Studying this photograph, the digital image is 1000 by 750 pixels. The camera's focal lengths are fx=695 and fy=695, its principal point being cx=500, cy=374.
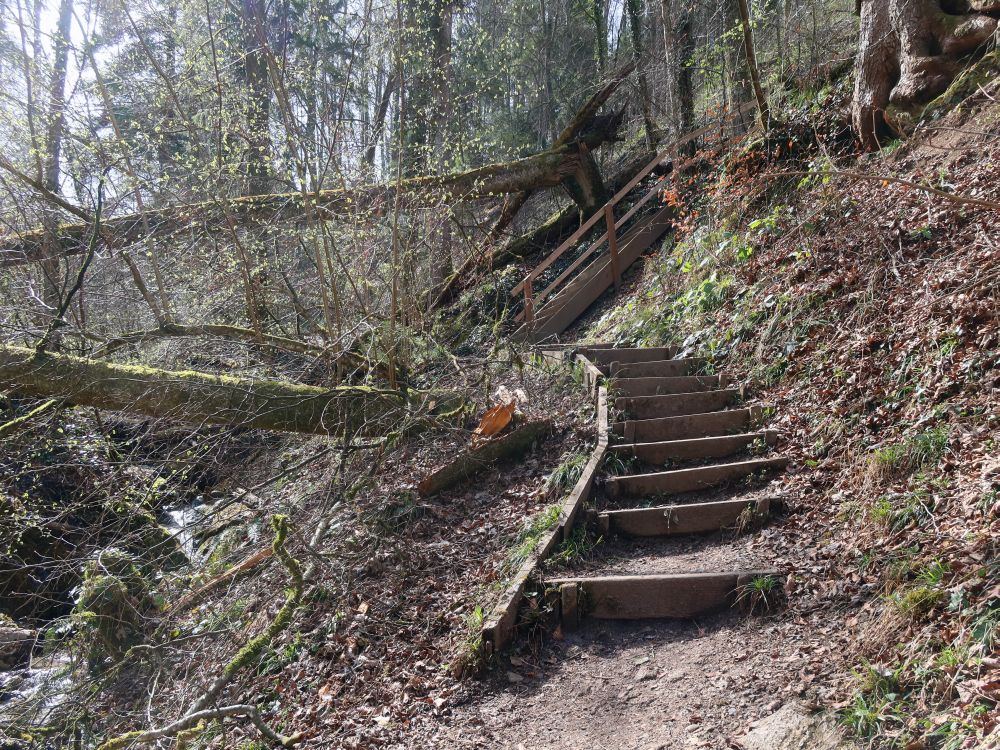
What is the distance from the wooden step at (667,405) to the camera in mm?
7492

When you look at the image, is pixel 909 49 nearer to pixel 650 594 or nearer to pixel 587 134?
pixel 587 134

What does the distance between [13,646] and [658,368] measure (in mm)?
7922

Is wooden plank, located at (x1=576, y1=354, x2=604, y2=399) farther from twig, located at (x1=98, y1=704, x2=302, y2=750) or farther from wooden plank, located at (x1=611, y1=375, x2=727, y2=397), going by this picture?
twig, located at (x1=98, y1=704, x2=302, y2=750)

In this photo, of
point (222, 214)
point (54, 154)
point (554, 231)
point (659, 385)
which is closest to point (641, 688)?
point (659, 385)

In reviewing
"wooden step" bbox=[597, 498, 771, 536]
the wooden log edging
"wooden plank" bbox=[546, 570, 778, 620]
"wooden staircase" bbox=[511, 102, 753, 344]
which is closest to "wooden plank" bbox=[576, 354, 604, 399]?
the wooden log edging

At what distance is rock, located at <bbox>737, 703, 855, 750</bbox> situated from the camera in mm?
3375

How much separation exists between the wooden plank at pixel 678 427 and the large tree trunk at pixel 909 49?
3.81m

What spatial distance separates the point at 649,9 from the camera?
16.5 meters

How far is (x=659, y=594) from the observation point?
508 cm

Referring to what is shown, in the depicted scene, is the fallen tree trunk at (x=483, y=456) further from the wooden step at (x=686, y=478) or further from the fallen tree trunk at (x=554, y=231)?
the fallen tree trunk at (x=554, y=231)

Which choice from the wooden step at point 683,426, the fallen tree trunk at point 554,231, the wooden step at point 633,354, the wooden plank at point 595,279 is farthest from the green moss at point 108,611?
the fallen tree trunk at point 554,231

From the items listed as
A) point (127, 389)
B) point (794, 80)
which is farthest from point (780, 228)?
point (127, 389)

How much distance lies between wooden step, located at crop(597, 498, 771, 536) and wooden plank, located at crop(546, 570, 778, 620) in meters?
0.84

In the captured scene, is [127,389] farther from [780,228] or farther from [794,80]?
[794,80]
